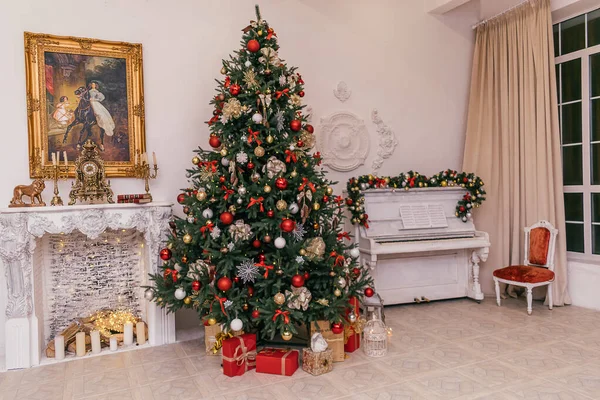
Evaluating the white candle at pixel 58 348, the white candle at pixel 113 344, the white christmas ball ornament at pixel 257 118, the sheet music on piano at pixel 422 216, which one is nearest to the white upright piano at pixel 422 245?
the sheet music on piano at pixel 422 216

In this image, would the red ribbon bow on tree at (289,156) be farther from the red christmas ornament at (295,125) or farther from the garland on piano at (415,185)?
the garland on piano at (415,185)

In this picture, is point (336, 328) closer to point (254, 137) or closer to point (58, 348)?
point (254, 137)

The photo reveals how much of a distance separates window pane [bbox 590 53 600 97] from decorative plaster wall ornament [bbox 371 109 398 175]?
2.15m

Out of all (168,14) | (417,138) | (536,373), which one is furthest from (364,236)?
(168,14)

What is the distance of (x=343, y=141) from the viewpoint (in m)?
5.03

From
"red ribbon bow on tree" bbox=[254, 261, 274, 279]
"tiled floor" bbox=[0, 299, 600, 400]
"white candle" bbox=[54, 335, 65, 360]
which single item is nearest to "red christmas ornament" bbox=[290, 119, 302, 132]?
"red ribbon bow on tree" bbox=[254, 261, 274, 279]

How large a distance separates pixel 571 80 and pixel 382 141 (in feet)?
7.20

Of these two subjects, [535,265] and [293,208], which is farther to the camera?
[535,265]

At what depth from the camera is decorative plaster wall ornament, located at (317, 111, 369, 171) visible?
4969mm

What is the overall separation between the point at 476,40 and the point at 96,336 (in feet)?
17.6

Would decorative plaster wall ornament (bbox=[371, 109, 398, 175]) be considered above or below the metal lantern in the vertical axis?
above

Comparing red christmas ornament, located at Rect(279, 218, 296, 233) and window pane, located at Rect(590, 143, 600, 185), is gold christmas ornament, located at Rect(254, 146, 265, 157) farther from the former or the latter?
window pane, located at Rect(590, 143, 600, 185)

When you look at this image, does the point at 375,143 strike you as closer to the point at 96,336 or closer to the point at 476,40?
the point at 476,40

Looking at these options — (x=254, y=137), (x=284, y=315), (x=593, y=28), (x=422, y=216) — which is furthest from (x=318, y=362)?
(x=593, y=28)
